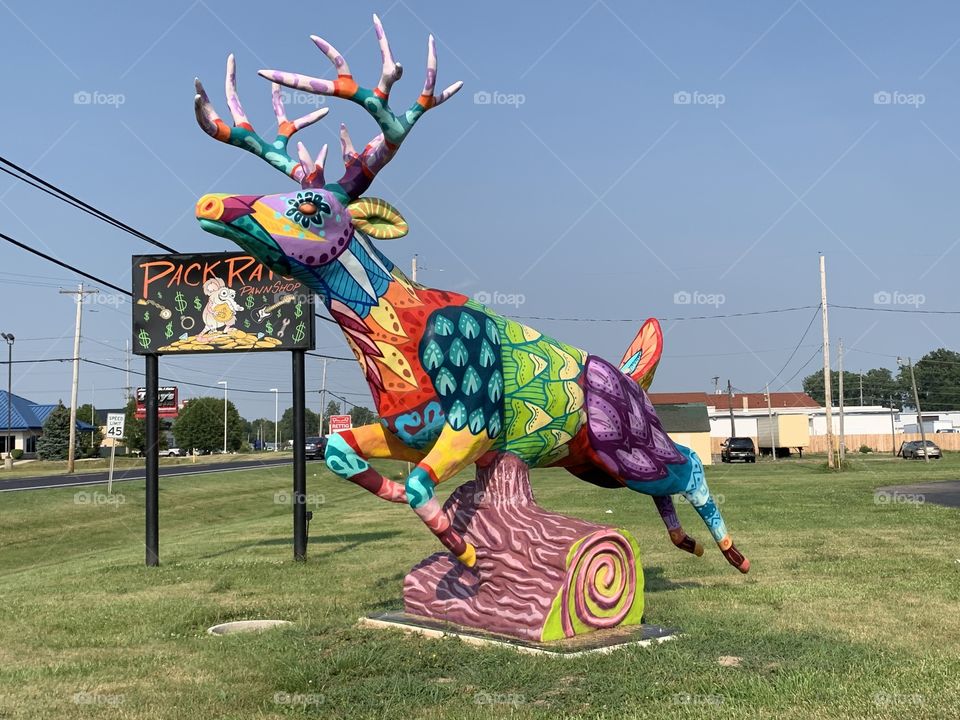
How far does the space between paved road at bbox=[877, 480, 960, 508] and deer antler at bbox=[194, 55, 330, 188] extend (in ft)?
55.5

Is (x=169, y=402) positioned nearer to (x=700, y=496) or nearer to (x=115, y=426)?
(x=115, y=426)

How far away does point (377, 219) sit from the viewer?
7219mm

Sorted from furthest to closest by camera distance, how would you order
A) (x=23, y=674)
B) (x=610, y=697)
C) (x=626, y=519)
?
(x=626, y=519) < (x=23, y=674) < (x=610, y=697)

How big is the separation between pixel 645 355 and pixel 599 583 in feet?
8.63

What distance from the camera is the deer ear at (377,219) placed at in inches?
281

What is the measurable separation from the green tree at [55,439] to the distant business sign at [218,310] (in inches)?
2089

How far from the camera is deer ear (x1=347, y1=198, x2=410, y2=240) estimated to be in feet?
23.4

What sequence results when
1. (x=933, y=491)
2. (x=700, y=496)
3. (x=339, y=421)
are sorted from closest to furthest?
(x=700, y=496) < (x=933, y=491) < (x=339, y=421)

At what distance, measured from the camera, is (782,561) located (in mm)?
12133

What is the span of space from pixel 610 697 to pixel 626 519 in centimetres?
1307

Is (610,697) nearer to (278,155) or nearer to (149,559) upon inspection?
(278,155)

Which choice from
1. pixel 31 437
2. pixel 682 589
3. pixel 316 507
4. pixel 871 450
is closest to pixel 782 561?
pixel 682 589

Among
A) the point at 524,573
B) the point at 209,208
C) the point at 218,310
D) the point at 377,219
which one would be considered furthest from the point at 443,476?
the point at 218,310

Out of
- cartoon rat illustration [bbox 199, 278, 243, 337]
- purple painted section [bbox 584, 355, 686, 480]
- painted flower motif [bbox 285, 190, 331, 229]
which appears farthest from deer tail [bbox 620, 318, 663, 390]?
cartoon rat illustration [bbox 199, 278, 243, 337]
